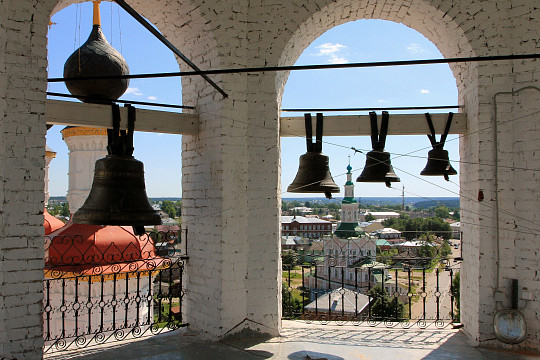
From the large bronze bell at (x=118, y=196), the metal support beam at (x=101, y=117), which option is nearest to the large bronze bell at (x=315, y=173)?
the metal support beam at (x=101, y=117)

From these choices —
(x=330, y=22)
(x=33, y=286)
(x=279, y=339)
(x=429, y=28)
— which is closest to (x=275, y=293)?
(x=279, y=339)

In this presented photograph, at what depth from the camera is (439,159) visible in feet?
17.2

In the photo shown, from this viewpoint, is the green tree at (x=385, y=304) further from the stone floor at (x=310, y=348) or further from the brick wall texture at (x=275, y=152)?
the brick wall texture at (x=275, y=152)

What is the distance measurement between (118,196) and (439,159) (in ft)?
12.2

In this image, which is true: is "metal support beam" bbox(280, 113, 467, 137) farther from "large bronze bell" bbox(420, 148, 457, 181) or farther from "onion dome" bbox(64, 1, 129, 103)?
"onion dome" bbox(64, 1, 129, 103)

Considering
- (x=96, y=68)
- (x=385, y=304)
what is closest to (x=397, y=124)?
(x=96, y=68)

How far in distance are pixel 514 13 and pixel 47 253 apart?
7658 millimetres

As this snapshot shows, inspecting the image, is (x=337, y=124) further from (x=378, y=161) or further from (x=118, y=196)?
(x=118, y=196)

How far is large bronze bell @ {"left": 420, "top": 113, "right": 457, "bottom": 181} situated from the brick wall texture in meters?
0.26

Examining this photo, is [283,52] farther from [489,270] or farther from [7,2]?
[489,270]

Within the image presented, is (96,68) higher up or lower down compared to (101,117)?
higher up

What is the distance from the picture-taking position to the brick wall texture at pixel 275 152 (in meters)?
4.86

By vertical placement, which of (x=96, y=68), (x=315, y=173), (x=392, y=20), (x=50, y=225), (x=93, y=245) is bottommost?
(x=93, y=245)

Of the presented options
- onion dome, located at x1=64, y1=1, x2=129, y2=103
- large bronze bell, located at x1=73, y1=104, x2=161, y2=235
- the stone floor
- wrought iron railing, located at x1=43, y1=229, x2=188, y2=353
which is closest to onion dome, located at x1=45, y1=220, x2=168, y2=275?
wrought iron railing, located at x1=43, y1=229, x2=188, y2=353
